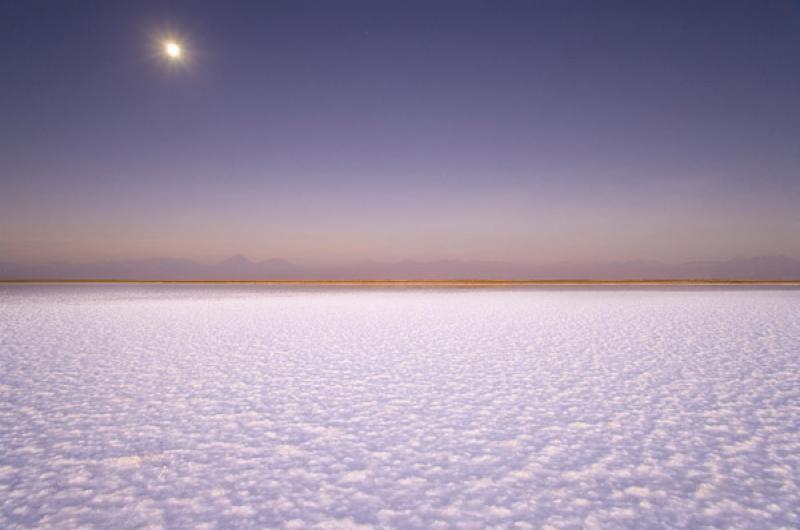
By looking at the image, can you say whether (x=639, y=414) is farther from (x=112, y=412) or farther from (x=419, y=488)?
(x=112, y=412)

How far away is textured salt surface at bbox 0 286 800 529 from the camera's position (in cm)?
254

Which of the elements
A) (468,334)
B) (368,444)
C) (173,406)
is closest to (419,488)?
(368,444)

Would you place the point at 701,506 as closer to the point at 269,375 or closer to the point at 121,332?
the point at 269,375

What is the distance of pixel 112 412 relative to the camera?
4156 millimetres

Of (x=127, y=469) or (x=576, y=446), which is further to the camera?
(x=576, y=446)

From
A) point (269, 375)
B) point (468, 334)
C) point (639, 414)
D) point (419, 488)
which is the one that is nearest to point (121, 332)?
point (269, 375)

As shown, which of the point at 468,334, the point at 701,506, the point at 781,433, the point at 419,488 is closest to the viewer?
the point at 701,506

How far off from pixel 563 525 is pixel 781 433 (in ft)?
7.92

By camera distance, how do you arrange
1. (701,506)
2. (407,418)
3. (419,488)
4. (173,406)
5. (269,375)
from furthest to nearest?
(269,375) → (173,406) → (407,418) → (419,488) → (701,506)

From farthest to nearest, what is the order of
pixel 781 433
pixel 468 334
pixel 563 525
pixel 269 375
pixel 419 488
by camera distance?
1. pixel 468 334
2. pixel 269 375
3. pixel 781 433
4. pixel 419 488
5. pixel 563 525

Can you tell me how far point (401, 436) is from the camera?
359 centimetres

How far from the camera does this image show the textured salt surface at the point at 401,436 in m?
2.54

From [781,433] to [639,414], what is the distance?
96 cm

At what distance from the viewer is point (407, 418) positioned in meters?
4.00
